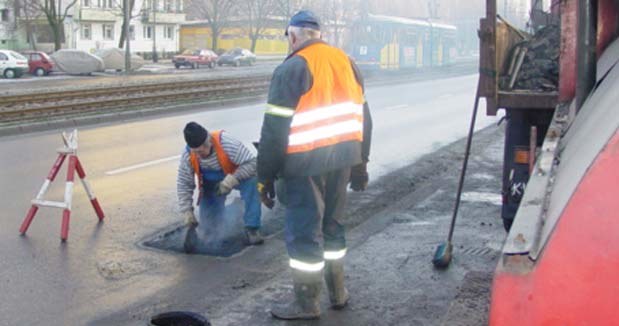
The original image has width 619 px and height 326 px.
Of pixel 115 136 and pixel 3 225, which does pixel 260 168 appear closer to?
pixel 3 225

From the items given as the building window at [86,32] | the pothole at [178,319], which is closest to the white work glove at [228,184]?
the pothole at [178,319]

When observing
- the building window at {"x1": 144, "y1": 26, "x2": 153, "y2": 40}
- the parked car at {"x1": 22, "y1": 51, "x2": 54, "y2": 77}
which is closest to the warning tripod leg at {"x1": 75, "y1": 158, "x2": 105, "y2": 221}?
the parked car at {"x1": 22, "y1": 51, "x2": 54, "y2": 77}

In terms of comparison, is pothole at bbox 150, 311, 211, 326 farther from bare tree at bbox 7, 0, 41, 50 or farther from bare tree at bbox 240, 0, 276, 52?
bare tree at bbox 240, 0, 276, 52

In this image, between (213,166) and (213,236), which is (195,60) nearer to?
(213,236)

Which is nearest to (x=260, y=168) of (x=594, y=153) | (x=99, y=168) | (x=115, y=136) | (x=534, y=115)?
(x=534, y=115)

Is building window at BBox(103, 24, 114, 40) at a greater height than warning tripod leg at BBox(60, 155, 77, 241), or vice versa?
building window at BBox(103, 24, 114, 40)

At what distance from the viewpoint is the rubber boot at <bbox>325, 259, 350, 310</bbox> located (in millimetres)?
4902

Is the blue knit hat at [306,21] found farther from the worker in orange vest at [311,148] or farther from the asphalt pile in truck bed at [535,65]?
the asphalt pile in truck bed at [535,65]

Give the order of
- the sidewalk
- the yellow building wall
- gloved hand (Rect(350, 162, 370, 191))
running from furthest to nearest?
the yellow building wall → gloved hand (Rect(350, 162, 370, 191)) → the sidewalk

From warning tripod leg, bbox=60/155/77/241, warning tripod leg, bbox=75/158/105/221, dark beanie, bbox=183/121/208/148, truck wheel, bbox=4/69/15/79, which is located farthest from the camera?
truck wheel, bbox=4/69/15/79

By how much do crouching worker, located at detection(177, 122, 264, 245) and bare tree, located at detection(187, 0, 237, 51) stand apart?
6244cm

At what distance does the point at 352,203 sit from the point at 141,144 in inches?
239

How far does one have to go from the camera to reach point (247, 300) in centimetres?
519

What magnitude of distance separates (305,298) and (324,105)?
121 centimetres
